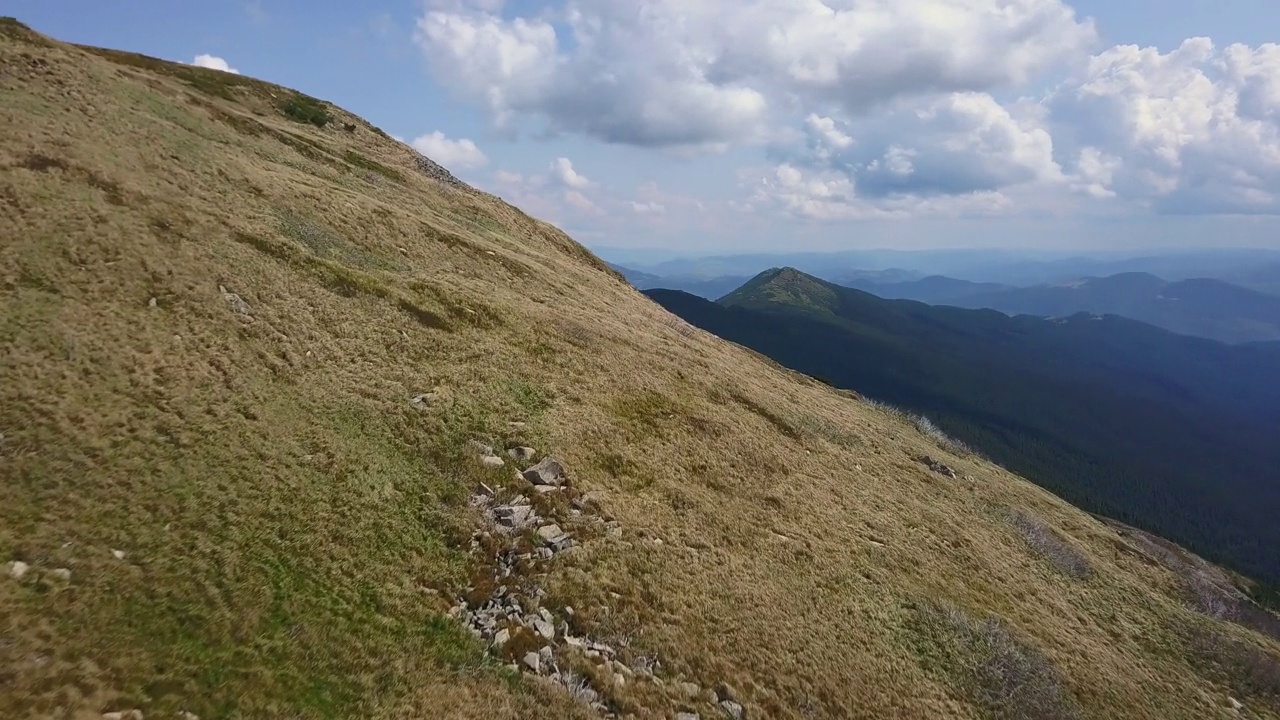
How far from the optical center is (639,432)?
39344mm

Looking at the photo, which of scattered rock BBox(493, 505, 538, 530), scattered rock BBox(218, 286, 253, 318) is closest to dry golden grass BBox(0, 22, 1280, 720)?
scattered rock BBox(218, 286, 253, 318)

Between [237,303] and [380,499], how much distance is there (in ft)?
55.9

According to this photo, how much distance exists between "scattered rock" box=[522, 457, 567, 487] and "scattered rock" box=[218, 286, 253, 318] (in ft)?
60.0

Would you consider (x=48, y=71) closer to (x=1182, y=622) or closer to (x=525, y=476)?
(x=525, y=476)

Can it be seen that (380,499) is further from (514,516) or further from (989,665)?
(989,665)

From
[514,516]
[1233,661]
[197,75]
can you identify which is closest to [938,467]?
[1233,661]

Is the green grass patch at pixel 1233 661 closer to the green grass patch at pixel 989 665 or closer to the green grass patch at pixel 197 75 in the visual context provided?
the green grass patch at pixel 989 665

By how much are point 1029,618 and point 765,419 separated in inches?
847

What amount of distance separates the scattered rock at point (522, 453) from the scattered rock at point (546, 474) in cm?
80

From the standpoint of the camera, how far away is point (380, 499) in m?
26.3

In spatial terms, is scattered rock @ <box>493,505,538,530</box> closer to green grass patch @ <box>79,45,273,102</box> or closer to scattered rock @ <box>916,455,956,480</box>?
scattered rock @ <box>916,455,956,480</box>

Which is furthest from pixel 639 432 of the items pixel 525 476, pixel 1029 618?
pixel 1029 618

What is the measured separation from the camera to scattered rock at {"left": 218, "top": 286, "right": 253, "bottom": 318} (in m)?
34.5

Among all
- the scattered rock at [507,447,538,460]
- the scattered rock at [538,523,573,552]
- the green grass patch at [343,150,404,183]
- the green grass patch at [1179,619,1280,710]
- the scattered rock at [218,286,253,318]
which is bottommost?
the green grass patch at [1179,619,1280,710]
